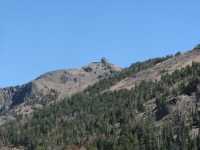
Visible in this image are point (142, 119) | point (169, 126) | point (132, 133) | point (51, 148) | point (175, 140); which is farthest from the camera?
point (51, 148)

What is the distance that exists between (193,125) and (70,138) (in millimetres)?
69123

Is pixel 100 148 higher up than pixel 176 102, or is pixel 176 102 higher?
Result: pixel 176 102

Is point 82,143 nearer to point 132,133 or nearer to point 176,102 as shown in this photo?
point 132,133

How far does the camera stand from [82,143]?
Result: 184m

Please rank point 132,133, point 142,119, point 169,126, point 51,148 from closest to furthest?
point 169,126, point 132,133, point 142,119, point 51,148

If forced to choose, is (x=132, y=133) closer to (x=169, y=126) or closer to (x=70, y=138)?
(x=169, y=126)

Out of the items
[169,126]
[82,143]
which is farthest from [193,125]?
[82,143]

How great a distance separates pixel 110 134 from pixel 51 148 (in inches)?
1271

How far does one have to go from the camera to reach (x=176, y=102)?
185125 millimetres

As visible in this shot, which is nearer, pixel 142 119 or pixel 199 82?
pixel 142 119

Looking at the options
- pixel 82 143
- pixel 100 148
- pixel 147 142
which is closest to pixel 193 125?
pixel 147 142

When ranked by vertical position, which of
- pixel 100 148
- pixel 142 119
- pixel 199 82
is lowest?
pixel 100 148

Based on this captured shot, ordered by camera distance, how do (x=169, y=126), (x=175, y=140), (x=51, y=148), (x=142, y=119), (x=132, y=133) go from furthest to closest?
(x=51, y=148) → (x=142, y=119) → (x=132, y=133) → (x=169, y=126) → (x=175, y=140)

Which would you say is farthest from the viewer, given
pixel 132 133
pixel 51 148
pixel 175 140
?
pixel 51 148
